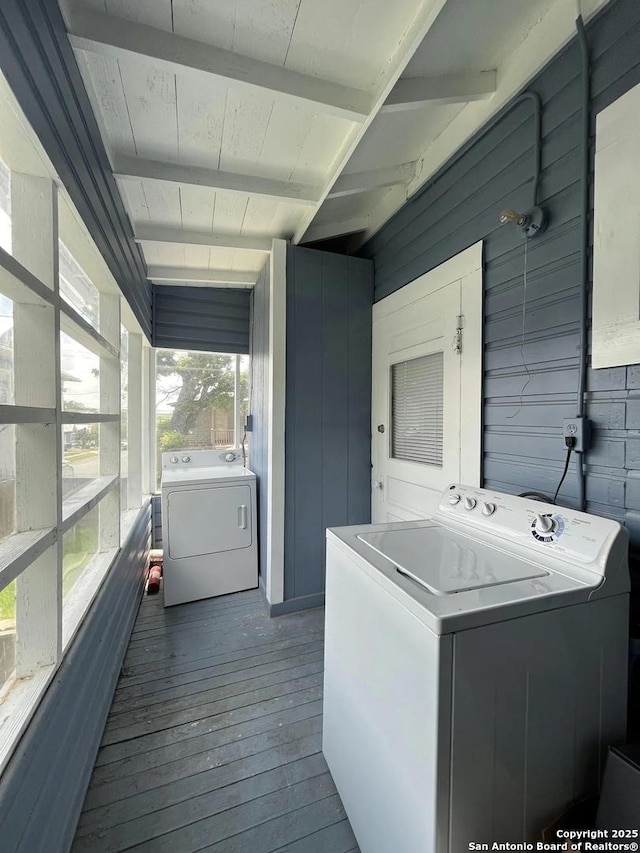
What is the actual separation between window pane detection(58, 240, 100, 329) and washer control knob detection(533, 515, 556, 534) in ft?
5.93

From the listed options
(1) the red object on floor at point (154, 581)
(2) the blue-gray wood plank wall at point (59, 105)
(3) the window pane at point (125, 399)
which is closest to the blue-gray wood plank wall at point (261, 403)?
(1) the red object on floor at point (154, 581)

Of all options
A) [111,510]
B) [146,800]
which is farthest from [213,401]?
[146,800]

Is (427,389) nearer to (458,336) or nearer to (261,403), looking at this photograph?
(458,336)

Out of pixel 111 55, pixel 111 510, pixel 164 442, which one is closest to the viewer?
pixel 111 55

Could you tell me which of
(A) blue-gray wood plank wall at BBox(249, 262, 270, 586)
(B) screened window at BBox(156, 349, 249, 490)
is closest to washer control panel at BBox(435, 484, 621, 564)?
(A) blue-gray wood plank wall at BBox(249, 262, 270, 586)

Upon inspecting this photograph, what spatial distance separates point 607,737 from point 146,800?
4.93 feet

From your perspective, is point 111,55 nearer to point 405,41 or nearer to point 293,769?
point 405,41

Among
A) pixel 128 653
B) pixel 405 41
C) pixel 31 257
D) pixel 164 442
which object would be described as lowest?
pixel 128 653

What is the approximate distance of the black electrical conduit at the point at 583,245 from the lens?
1166 mm

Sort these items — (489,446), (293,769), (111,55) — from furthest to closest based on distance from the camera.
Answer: (489,446) → (293,769) → (111,55)

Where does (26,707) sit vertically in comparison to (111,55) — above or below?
below

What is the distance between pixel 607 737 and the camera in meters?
0.94

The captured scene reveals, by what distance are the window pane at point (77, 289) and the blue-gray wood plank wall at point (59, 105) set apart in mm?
148

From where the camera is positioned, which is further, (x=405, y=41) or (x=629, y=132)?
(x=405, y=41)
